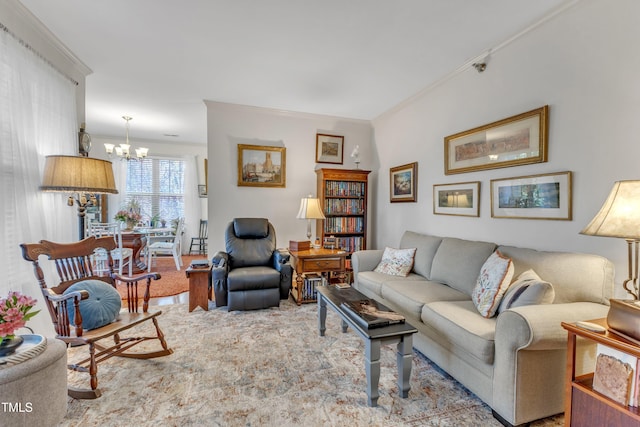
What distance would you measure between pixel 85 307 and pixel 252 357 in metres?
1.24

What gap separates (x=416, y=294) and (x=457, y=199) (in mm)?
1265

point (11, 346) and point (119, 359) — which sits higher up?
point (11, 346)

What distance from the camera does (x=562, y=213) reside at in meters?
2.06

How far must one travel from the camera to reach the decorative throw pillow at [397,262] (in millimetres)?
3068

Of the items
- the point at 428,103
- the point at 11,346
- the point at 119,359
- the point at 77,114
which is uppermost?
the point at 428,103

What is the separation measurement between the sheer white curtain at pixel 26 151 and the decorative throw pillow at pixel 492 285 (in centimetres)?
329

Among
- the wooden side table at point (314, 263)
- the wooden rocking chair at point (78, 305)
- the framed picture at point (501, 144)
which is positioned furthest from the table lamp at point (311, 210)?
the wooden rocking chair at point (78, 305)

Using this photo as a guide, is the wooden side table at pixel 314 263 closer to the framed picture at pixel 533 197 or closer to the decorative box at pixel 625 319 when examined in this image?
the framed picture at pixel 533 197

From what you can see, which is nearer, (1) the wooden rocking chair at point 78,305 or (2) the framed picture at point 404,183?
(1) the wooden rocking chair at point 78,305

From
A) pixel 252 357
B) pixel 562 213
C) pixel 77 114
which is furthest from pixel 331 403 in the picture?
pixel 77 114

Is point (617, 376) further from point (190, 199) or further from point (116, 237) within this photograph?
point (190, 199)

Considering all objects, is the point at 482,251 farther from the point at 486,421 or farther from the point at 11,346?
the point at 11,346

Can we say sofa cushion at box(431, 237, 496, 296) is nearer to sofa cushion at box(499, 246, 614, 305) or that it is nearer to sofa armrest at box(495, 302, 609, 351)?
sofa cushion at box(499, 246, 614, 305)

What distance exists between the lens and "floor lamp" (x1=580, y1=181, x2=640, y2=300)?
1.28 m
